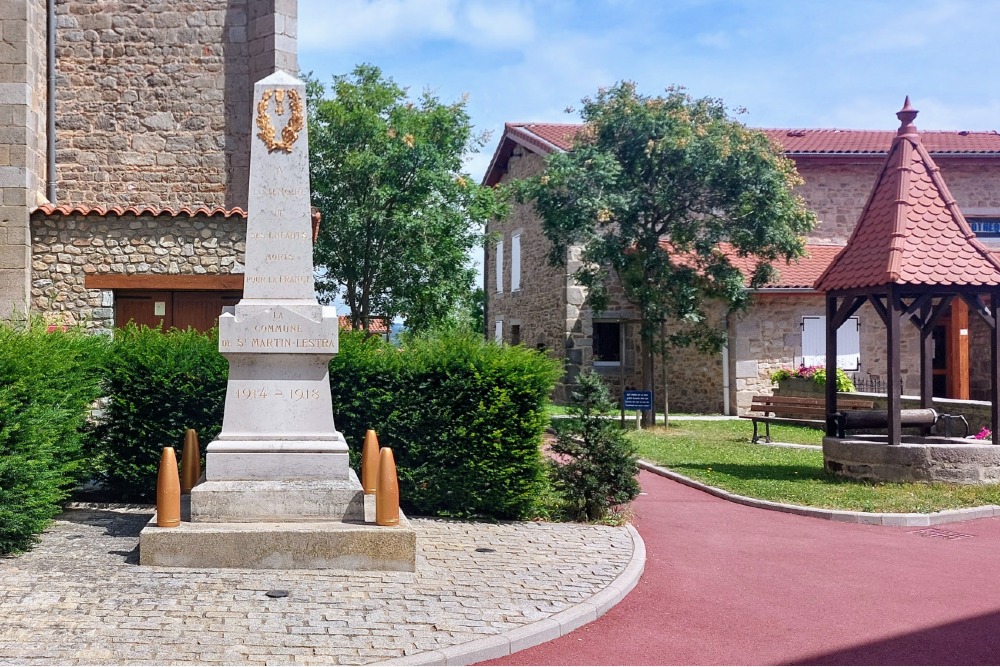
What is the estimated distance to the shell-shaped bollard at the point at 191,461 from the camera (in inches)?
288

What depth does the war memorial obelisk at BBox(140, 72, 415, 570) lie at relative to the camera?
6.25 m

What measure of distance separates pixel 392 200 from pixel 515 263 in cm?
774

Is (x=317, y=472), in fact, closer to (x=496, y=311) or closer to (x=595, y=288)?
(x=595, y=288)

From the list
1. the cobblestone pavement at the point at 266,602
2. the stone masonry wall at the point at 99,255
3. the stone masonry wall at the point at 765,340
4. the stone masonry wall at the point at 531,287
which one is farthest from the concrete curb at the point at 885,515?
the stone masonry wall at the point at 531,287

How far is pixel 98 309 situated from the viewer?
1270 cm

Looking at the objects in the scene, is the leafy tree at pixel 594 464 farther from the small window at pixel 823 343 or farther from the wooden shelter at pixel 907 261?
the small window at pixel 823 343

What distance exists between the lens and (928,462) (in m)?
10.3

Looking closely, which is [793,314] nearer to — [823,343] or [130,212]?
[823,343]

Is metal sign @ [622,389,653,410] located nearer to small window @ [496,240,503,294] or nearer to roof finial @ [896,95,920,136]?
roof finial @ [896,95,920,136]

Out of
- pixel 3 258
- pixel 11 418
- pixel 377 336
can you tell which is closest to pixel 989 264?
pixel 377 336

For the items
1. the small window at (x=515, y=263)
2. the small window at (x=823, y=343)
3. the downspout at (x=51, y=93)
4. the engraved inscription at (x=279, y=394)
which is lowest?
the engraved inscription at (x=279, y=394)

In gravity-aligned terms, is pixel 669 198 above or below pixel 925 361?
above

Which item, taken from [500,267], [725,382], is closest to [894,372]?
[725,382]

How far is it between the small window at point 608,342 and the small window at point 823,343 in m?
4.52
